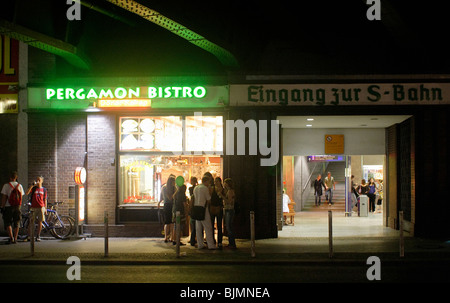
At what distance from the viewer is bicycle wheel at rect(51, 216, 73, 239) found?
14.5m

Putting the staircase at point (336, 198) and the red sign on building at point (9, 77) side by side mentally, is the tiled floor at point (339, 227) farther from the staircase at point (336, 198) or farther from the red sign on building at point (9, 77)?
the red sign on building at point (9, 77)

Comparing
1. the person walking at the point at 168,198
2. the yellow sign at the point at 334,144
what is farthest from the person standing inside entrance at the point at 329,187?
the person walking at the point at 168,198

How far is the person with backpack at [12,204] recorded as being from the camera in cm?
1384

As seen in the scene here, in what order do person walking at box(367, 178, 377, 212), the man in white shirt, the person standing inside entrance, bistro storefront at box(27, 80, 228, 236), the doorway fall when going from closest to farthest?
the man in white shirt, bistro storefront at box(27, 80, 228, 236), the doorway, person walking at box(367, 178, 377, 212), the person standing inside entrance

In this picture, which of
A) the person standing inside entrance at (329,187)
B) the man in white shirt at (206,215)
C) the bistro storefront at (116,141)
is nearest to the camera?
the man in white shirt at (206,215)

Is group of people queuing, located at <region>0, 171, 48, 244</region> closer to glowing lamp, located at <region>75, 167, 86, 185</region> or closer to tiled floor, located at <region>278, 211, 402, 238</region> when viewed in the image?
glowing lamp, located at <region>75, 167, 86, 185</region>

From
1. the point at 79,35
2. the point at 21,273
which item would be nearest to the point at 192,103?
the point at 79,35

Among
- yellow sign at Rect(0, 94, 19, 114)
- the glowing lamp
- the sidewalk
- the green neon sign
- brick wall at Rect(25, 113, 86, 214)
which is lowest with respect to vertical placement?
the sidewalk

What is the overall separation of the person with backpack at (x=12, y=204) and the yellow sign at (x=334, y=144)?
10.2 m

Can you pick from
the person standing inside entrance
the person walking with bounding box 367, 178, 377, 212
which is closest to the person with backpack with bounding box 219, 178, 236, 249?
the person walking with bounding box 367, 178, 377, 212

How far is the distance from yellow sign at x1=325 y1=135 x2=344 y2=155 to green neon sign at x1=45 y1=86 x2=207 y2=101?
529 centimetres

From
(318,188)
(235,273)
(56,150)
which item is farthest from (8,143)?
(318,188)

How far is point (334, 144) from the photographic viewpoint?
685 inches
